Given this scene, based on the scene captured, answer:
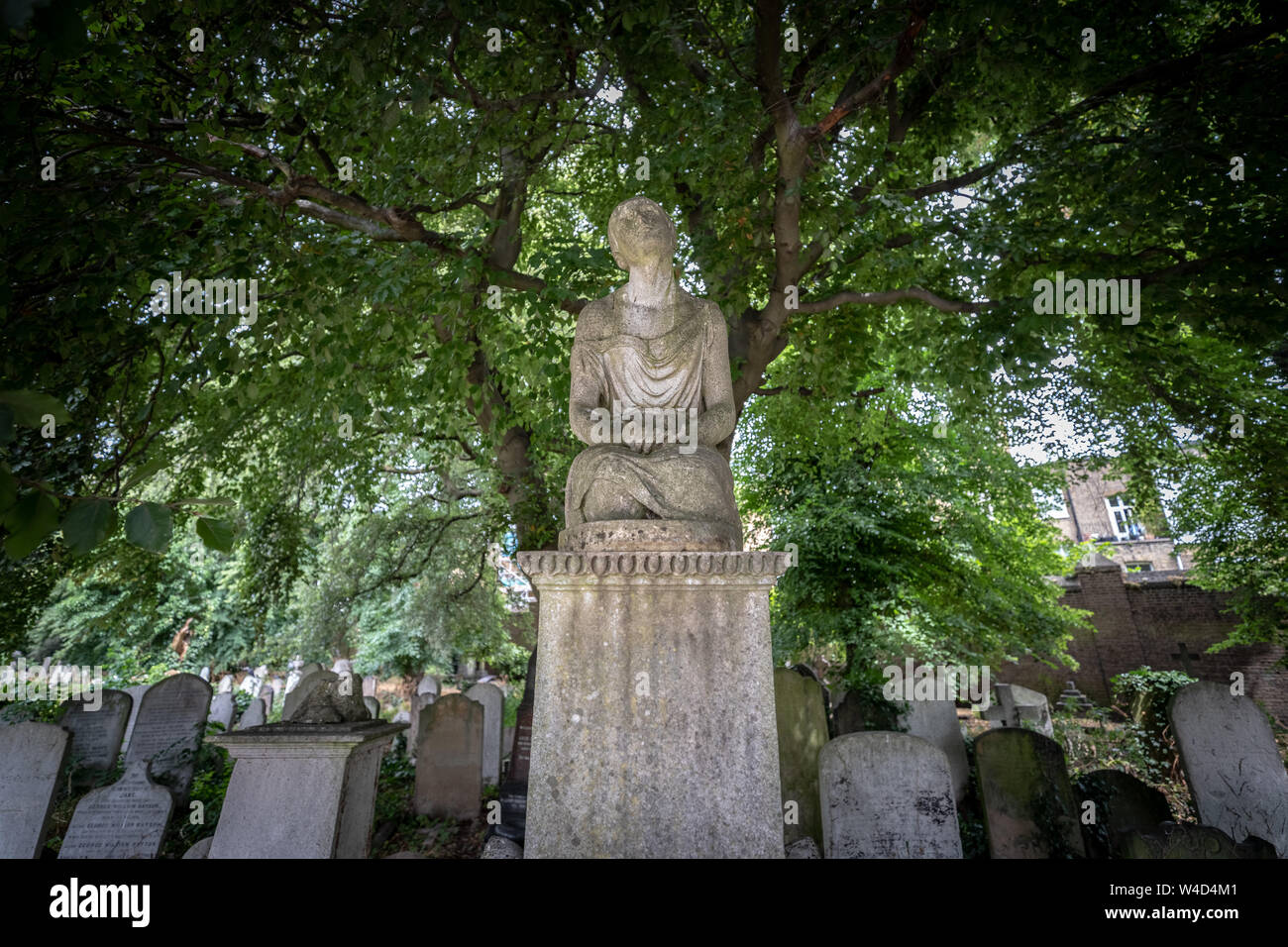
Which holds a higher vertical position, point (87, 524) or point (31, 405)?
point (31, 405)

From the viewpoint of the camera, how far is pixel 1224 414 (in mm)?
6746

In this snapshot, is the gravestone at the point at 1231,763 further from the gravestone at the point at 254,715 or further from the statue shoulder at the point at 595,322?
the gravestone at the point at 254,715

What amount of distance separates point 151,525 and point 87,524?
0.44 feet

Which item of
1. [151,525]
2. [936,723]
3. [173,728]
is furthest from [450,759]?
[151,525]

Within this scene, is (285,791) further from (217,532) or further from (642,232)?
(642,232)

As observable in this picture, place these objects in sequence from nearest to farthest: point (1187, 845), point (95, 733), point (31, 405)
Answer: point (31, 405) → point (1187, 845) → point (95, 733)

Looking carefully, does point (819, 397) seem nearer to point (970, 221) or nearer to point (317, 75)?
point (970, 221)

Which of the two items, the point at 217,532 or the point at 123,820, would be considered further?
the point at 123,820

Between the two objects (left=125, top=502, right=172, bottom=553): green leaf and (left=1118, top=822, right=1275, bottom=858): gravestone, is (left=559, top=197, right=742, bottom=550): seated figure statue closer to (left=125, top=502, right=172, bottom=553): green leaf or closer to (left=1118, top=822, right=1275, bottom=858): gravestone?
(left=125, top=502, right=172, bottom=553): green leaf

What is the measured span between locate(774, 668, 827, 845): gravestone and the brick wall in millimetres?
11438

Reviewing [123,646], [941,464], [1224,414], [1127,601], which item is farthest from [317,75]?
[123,646]

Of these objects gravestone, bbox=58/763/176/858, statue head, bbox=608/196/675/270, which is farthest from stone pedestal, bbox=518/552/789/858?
gravestone, bbox=58/763/176/858

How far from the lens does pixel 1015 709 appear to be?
12594mm

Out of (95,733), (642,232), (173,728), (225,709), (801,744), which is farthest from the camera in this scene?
(225,709)
